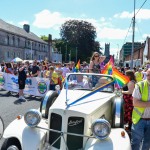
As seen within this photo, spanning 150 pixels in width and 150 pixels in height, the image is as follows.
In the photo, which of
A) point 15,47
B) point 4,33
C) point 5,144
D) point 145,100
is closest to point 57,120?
point 5,144

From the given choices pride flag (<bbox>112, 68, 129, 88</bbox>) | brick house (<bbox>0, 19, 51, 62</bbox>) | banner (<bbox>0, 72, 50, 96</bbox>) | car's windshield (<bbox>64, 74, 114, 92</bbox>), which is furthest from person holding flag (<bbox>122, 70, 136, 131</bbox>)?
brick house (<bbox>0, 19, 51, 62</bbox>)

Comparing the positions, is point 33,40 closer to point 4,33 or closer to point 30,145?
point 4,33

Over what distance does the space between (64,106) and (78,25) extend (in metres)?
76.8

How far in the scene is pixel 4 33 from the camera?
56312 millimetres

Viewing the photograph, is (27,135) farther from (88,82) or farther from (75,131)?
(88,82)

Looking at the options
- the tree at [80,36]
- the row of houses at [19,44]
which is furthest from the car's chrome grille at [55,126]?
the tree at [80,36]

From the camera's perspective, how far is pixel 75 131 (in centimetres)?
468

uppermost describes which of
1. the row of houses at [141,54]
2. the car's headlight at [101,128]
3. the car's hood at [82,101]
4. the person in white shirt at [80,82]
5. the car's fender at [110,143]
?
the row of houses at [141,54]

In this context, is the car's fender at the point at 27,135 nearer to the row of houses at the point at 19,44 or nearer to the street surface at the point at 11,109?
the street surface at the point at 11,109

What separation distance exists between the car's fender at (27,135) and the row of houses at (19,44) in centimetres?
4134

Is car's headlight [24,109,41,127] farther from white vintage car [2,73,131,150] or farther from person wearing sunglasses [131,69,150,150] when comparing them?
person wearing sunglasses [131,69,150,150]

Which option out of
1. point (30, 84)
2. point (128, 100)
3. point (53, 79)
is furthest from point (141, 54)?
point (128, 100)

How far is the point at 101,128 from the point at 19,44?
6177 centimetres

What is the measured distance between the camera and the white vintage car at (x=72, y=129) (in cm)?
444
